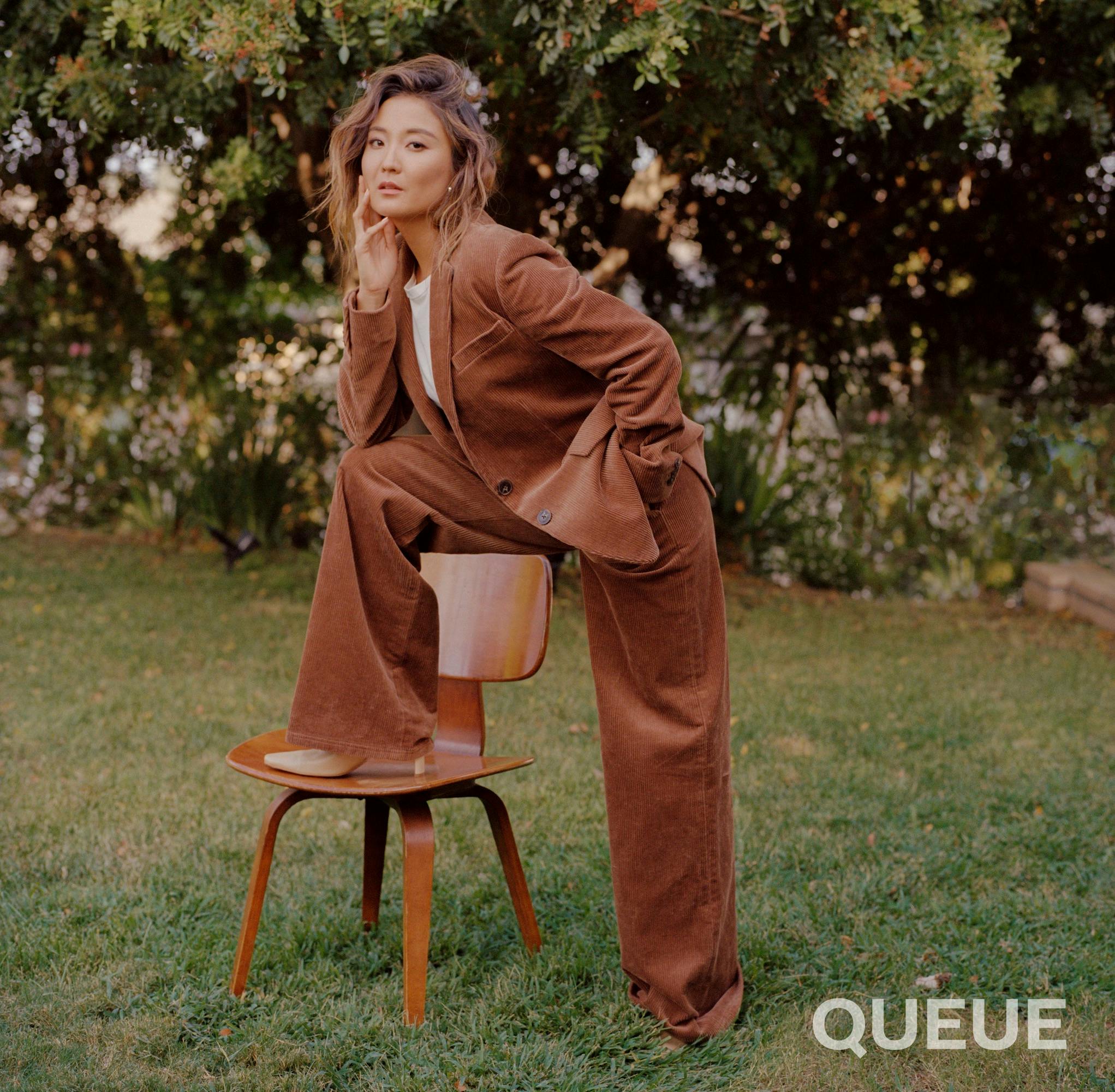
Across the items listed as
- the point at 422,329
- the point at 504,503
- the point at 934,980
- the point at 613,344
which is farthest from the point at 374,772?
the point at 934,980

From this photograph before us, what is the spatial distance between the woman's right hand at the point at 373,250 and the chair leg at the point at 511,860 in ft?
3.82

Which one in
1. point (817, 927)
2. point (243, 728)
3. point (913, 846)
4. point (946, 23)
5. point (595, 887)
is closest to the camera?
point (817, 927)

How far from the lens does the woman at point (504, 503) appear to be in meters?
2.28

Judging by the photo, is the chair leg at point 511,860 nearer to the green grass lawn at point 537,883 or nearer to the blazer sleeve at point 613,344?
the green grass lawn at point 537,883

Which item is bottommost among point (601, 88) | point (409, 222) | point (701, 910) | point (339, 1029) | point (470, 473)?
point (339, 1029)

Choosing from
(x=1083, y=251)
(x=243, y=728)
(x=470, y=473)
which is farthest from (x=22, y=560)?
(x=1083, y=251)

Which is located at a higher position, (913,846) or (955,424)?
(955,424)

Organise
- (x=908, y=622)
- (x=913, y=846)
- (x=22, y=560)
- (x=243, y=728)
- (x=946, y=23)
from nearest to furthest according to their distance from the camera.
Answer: (x=913, y=846) → (x=946, y=23) → (x=243, y=728) → (x=908, y=622) → (x=22, y=560)

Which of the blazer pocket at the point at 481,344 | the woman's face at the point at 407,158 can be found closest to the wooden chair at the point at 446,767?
the blazer pocket at the point at 481,344

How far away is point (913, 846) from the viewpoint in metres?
3.66

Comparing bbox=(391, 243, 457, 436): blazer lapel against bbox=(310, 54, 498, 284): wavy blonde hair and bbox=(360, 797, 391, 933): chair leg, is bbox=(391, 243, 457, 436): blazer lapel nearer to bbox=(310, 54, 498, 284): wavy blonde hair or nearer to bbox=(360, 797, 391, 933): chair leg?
→ bbox=(310, 54, 498, 284): wavy blonde hair

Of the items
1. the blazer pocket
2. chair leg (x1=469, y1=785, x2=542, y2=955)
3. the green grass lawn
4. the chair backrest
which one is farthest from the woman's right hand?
the green grass lawn

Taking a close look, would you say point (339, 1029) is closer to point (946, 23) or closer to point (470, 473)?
point (470, 473)

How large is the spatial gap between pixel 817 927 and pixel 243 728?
235 cm
